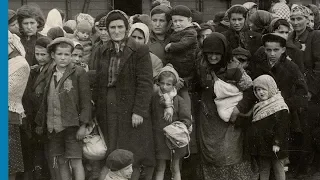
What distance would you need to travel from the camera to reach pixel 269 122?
4375 millimetres

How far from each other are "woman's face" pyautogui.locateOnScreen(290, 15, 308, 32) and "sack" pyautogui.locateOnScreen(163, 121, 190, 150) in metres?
1.54

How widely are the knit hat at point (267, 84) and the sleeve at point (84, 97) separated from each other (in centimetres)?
123

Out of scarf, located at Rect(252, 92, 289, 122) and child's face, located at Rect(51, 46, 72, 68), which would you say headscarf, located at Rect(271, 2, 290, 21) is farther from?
child's face, located at Rect(51, 46, 72, 68)

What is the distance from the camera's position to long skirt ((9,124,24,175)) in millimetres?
3885

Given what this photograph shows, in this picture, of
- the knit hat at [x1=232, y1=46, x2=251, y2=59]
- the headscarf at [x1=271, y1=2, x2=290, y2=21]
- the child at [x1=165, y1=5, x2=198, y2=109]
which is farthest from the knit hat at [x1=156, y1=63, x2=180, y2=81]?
the headscarf at [x1=271, y1=2, x2=290, y2=21]

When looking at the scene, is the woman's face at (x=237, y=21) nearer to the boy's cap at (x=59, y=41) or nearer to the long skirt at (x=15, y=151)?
the boy's cap at (x=59, y=41)

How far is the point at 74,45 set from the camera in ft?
13.8

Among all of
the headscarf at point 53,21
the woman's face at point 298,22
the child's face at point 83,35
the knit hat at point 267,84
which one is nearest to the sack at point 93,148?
the child's face at point 83,35

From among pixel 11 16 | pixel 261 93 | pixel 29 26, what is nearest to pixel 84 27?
pixel 29 26

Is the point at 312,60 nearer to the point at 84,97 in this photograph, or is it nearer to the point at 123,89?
the point at 123,89

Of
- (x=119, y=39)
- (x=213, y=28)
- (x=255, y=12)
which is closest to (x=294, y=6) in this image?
(x=255, y=12)

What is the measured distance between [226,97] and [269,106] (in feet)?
1.04

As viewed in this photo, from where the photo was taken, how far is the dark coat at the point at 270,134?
436 cm

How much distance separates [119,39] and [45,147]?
0.90 metres
